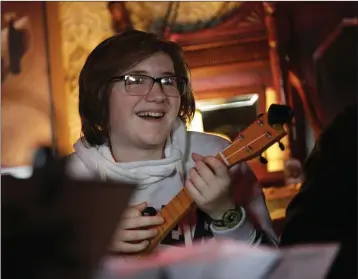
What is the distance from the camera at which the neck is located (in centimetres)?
90

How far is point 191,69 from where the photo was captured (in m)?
0.93

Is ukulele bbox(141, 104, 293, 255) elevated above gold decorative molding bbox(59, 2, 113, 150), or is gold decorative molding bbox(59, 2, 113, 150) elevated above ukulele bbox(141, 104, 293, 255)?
gold decorative molding bbox(59, 2, 113, 150)

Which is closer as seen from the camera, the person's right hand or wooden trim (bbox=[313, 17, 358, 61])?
the person's right hand

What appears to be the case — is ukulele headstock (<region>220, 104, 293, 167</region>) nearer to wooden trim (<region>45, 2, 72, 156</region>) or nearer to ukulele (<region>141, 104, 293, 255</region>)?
ukulele (<region>141, 104, 293, 255</region>)

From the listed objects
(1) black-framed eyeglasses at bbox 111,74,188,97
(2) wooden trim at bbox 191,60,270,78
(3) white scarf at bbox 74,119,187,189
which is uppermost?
(2) wooden trim at bbox 191,60,270,78

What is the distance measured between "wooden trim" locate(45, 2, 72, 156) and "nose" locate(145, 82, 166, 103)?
13 centimetres

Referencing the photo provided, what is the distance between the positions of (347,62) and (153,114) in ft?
1.08

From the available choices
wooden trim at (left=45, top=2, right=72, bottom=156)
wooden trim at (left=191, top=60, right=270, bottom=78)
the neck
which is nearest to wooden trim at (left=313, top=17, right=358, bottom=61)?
wooden trim at (left=191, top=60, right=270, bottom=78)

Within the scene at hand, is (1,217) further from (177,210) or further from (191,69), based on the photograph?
(191,69)

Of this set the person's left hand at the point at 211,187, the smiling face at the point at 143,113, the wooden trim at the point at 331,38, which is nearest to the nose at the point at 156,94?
the smiling face at the point at 143,113

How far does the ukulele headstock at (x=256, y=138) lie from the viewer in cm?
89

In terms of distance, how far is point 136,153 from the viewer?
2.95 ft

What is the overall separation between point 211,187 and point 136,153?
0.40ft

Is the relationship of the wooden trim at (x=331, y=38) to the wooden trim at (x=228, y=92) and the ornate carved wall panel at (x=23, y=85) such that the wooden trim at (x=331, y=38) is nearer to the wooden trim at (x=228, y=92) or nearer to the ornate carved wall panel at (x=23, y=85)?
the wooden trim at (x=228, y=92)
